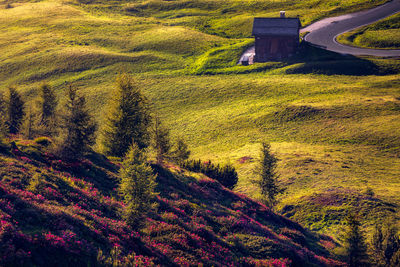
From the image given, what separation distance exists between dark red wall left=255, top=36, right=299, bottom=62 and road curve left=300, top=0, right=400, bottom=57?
8.54 m

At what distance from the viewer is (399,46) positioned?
9419cm

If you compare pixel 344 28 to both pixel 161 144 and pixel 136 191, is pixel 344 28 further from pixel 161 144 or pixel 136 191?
pixel 136 191

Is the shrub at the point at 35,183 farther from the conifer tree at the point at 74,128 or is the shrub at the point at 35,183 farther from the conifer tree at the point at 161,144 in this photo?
the conifer tree at the point at 161,144

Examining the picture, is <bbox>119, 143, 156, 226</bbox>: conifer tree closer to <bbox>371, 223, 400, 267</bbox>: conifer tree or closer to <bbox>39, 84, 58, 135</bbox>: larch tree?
<bbox>371, 223, 400, 267</bbox>: conifer tree

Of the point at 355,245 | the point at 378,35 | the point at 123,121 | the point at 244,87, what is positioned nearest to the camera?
the point at 355,245

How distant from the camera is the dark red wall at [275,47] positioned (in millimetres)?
98312

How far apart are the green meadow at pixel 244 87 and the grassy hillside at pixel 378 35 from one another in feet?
42.9

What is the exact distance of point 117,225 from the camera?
25219 mm

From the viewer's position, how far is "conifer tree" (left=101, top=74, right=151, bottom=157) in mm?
42938

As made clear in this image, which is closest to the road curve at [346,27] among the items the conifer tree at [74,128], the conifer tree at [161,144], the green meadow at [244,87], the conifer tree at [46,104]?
the green meadow at [244,87]

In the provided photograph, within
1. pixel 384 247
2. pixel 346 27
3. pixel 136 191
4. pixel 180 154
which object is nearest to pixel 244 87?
pixel 180 154

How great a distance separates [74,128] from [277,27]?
76.3m

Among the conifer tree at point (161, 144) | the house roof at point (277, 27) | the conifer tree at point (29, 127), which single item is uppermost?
Result: the house roof at point (277, 27)

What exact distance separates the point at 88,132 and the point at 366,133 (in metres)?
45.9
